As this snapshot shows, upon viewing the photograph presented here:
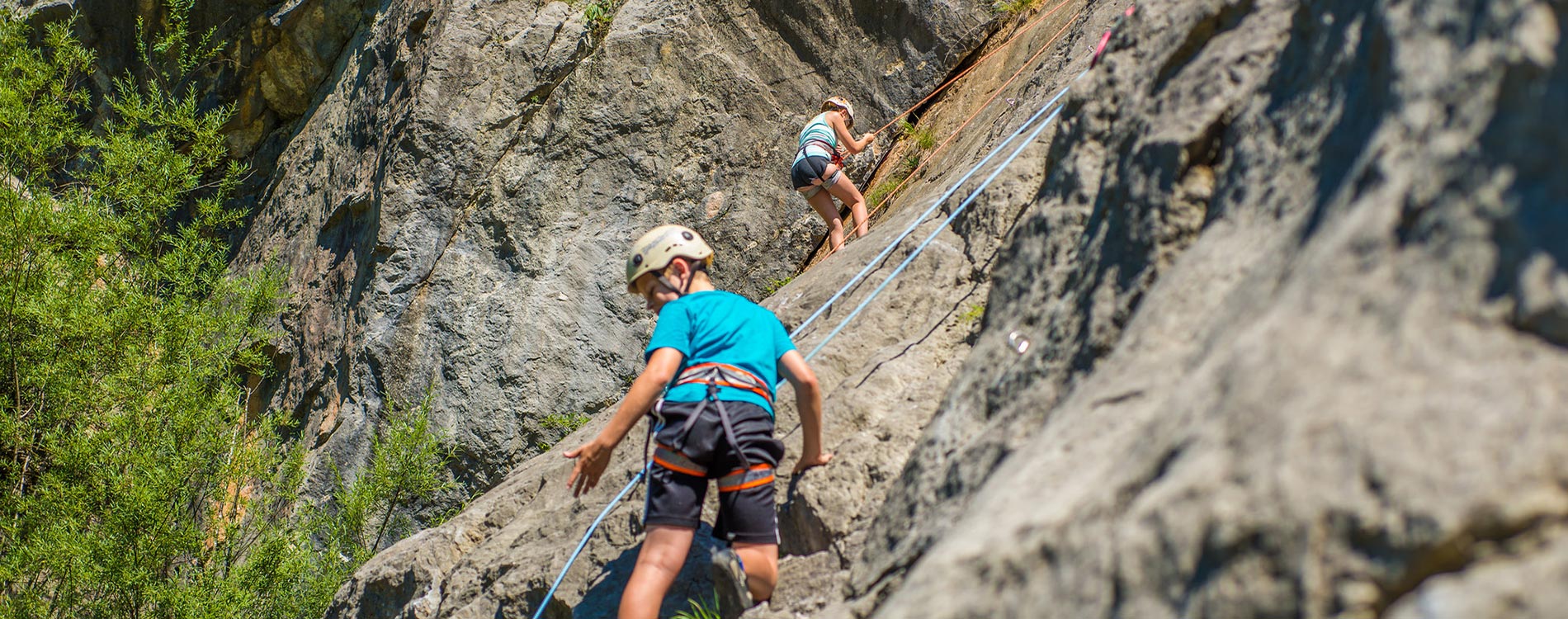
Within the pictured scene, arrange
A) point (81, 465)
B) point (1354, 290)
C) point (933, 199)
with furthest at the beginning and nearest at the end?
point (81, 465)
point (933, 199)
point (1354, 290)

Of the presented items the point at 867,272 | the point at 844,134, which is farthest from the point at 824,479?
the point at 844,134

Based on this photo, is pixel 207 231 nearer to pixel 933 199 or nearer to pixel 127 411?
pixel 127 411

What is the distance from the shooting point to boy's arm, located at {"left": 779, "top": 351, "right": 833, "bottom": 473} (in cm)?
388

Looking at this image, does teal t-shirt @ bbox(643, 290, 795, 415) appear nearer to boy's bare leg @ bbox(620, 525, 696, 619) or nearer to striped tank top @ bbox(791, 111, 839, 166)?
boy's bare leg @ bbox(620, 525, 696, 619)

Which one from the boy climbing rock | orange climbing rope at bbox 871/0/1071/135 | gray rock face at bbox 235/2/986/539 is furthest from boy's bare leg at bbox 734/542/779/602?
orange climbing rope at bbox 871/0/1071/135

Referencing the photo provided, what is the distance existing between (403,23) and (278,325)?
3113mm

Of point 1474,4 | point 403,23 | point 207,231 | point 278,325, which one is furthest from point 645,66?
point 1474,4

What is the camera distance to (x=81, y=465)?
7727 millimetres

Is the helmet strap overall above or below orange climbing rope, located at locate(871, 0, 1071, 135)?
above

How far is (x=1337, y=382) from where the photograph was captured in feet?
5.69

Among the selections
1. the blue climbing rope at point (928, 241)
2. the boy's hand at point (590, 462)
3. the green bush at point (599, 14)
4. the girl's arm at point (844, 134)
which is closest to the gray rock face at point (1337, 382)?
the boy's hand at point (590, 462)

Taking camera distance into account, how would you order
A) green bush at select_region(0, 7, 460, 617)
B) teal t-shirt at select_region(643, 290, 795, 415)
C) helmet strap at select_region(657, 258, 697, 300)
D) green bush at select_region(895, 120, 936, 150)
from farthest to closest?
1. green bush at select_region(895, 120, 936, 150)
2. green bush at select_region(0, 7, 460, 617)
3. helmet strap at select_region(657, 258, 697, 300)
4. teal t-shirt at select_region(643, 290, 795, 415)

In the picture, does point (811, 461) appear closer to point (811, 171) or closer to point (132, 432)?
point (811, 171)

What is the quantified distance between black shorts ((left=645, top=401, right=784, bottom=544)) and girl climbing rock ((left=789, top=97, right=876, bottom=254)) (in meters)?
4.40
